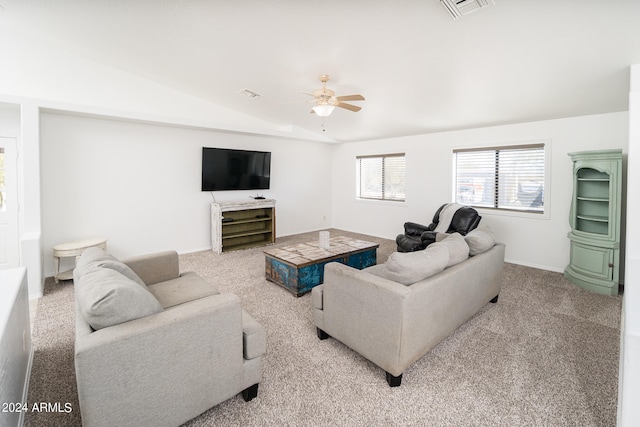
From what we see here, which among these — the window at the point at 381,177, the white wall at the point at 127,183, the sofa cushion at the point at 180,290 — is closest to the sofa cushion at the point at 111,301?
the sofa cushion at the point at 180,290

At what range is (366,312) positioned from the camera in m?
2.05

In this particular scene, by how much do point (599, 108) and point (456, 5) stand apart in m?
2.91

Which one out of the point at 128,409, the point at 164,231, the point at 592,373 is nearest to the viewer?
the point at 128,409

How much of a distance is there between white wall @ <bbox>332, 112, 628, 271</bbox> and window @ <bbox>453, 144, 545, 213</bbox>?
0.47 feet

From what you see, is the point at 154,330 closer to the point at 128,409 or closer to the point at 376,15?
the point at 128,409

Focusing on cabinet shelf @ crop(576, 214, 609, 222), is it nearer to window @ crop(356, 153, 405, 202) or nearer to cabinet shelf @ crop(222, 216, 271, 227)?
window @ crop(356, 153, 405, 202)

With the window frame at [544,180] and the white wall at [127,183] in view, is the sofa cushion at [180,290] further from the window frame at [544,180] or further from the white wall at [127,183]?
the window frame at [544,180]

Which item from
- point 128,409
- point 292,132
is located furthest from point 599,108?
point 128,409

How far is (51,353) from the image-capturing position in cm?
231

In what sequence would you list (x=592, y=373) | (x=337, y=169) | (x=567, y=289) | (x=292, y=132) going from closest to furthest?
(x=592, y=373) < (x=567, y=289) < (x=292, y=132) < (x=337, y=169)

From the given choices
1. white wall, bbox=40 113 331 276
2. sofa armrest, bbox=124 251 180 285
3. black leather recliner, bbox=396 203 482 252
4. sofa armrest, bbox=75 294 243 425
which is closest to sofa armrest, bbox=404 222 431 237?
black leather recliner, bbox=396 203 482 252

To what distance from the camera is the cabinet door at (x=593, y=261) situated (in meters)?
3.52

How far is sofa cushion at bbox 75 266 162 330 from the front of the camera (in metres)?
1.41

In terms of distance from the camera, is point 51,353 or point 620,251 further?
point 620,251
